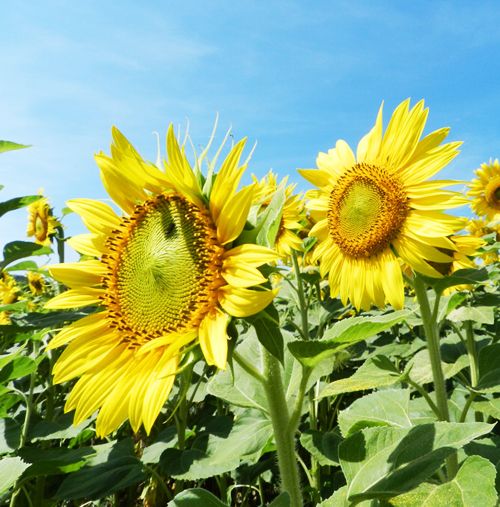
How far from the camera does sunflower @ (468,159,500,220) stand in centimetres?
737

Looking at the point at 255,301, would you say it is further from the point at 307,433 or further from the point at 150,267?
the point at 307,433

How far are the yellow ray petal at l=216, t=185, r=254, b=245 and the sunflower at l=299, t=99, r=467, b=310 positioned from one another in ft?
4.07

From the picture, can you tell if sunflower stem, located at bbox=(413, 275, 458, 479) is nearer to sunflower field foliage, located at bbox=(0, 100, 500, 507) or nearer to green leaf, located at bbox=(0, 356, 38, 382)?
sunflower field foliage, located at bbox=(0, 100, 500, 507)

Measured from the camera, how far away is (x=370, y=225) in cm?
279

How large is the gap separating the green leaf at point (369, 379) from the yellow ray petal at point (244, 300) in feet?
2.41

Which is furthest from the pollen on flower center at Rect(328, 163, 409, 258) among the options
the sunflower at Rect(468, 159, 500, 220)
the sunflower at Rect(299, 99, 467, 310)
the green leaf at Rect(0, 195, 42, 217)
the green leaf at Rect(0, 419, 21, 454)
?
the sunflower at Rect(468, 159, 500, 220)

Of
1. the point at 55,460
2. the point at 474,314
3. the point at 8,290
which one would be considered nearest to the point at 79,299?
the point at 55,460

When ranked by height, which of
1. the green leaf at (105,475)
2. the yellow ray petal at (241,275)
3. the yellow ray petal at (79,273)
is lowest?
the green leaf at (105,475)

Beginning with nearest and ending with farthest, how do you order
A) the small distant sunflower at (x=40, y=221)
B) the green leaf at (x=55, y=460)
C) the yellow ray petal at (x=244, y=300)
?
the yellow ray petal at (x=244, y=300) → the green leaf at (x=55, y=460) → the small distant sunflower at (x=40, y=221)

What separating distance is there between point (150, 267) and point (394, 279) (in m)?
1.43

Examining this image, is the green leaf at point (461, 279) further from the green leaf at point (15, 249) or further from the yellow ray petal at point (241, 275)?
the green leaf at point (15, 249)

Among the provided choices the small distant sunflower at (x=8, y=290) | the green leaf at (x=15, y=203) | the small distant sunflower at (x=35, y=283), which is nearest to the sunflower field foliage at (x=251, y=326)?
the green leaf at (x=15, y=203)

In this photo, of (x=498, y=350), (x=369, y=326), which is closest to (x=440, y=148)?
(x=498, y=350)

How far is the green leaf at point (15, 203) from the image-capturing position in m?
3.37
